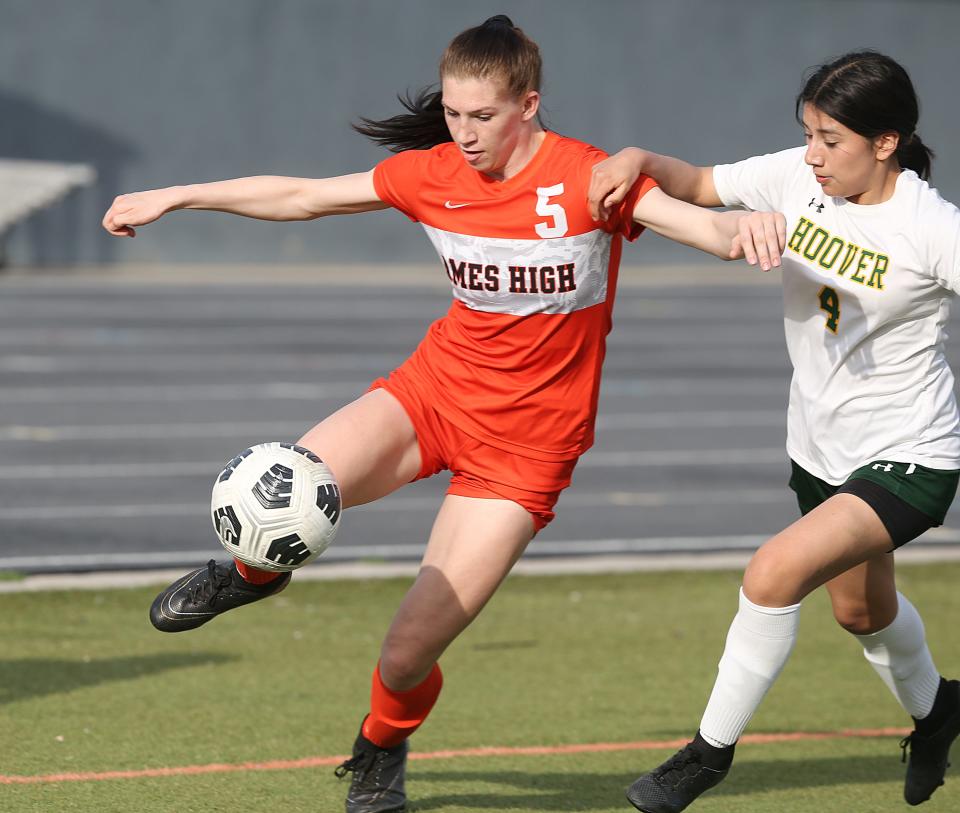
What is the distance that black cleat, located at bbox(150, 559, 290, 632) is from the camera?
4.43 meters

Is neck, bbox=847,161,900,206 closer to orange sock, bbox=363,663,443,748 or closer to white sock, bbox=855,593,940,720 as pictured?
white sock, bbox=855,593,940,720

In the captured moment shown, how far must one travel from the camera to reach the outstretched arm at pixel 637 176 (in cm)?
407

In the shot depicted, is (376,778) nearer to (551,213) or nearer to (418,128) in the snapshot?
(551,213)

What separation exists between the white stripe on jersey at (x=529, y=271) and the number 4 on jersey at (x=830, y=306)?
0.60 m

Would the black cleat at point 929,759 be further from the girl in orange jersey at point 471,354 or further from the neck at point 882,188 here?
the neck at point 882,188

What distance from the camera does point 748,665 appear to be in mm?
4070

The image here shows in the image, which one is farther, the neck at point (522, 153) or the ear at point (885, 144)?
the neck at point (522, 153)

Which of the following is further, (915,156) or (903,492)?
(915,156)

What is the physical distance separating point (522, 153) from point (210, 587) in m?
1.50

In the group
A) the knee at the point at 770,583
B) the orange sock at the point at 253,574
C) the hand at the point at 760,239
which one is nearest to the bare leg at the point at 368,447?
the orange sock at the point at 253,574

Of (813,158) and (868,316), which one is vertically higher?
(813,158)

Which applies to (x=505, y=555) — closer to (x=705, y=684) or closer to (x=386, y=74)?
(x=705, y=684)

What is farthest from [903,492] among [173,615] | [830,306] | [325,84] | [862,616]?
[325,84]

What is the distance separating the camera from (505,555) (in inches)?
171
